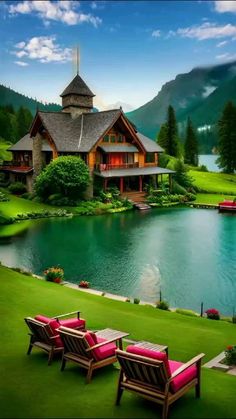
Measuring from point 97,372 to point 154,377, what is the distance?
6.26 feet

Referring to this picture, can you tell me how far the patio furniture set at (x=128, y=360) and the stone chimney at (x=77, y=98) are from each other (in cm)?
4745

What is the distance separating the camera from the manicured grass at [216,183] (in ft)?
181

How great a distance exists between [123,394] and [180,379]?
3.51 feet

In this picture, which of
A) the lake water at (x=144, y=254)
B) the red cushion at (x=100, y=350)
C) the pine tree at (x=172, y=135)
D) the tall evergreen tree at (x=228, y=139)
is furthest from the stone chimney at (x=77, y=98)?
the red cushion at (x=100, y=350)

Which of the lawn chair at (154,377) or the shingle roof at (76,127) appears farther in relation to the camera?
the shingle roof at (76,127)

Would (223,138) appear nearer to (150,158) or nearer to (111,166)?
(150,158)

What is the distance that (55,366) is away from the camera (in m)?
8.78

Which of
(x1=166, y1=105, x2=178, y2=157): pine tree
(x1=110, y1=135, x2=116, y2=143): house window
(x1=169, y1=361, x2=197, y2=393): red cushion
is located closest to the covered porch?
(x1=110, y1=135, x2=116, y2=143): house window

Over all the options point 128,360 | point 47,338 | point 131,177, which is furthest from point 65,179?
point 128,360

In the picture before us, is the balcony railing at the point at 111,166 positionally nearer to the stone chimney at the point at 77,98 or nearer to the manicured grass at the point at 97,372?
the stone chimney at the point at 77,98

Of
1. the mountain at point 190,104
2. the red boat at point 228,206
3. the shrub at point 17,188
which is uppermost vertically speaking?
the mountain at point 190,104

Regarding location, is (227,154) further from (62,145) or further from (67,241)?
(67,241)

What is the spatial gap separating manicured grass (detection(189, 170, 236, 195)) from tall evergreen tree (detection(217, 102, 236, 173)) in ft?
7.61

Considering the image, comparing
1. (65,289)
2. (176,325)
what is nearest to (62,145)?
(65,289)
